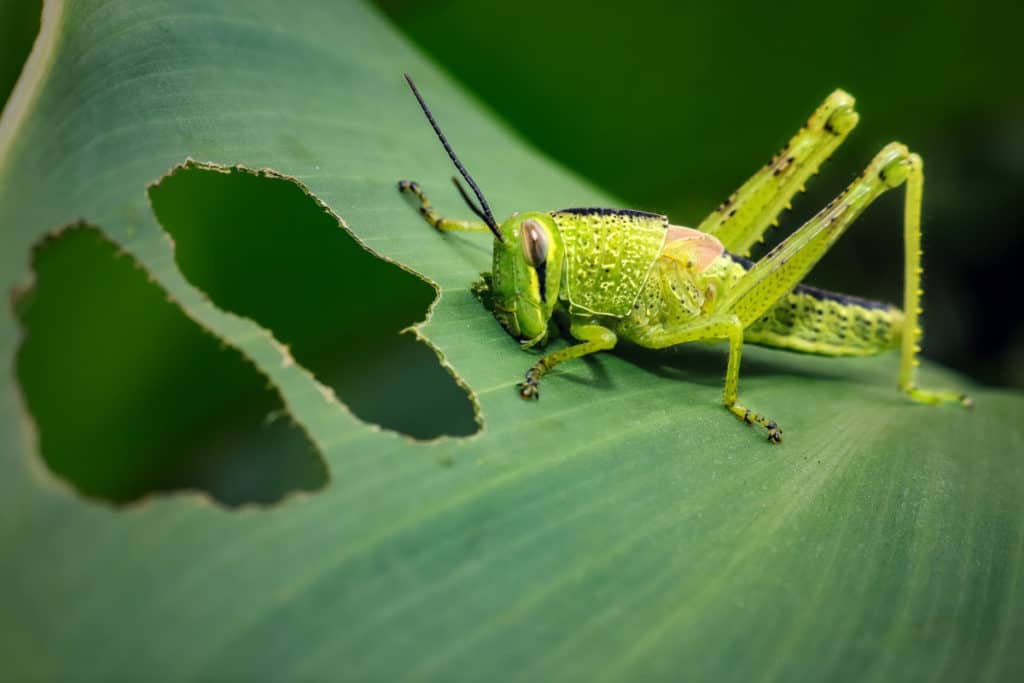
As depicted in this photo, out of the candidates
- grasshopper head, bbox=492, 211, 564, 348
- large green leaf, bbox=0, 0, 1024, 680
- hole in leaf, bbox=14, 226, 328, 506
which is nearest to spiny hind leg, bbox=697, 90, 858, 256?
large green leaf, bbox=0, 0, 1024, 680

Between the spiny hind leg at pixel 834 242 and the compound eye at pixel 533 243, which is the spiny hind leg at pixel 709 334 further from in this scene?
the compound eye at pixel 533 243

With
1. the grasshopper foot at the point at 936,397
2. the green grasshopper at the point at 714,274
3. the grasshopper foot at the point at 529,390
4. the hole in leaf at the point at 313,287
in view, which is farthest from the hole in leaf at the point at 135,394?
the grasshopper foot at the point at 936,397

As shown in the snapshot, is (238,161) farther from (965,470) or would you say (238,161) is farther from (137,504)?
(965,470)

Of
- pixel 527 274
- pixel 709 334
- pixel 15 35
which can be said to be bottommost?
pixel 709 334

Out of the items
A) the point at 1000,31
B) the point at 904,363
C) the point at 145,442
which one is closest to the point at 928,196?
the point at 1000,31

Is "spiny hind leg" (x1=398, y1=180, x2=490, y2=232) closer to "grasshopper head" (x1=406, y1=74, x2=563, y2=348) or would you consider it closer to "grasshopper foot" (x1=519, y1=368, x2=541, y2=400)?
"grasshopper head" (x1=406, y1=74, x2=563, y2=348)

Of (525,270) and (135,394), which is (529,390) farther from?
(135,394)

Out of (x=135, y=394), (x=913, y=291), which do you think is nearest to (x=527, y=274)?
(x=135, y=394)
